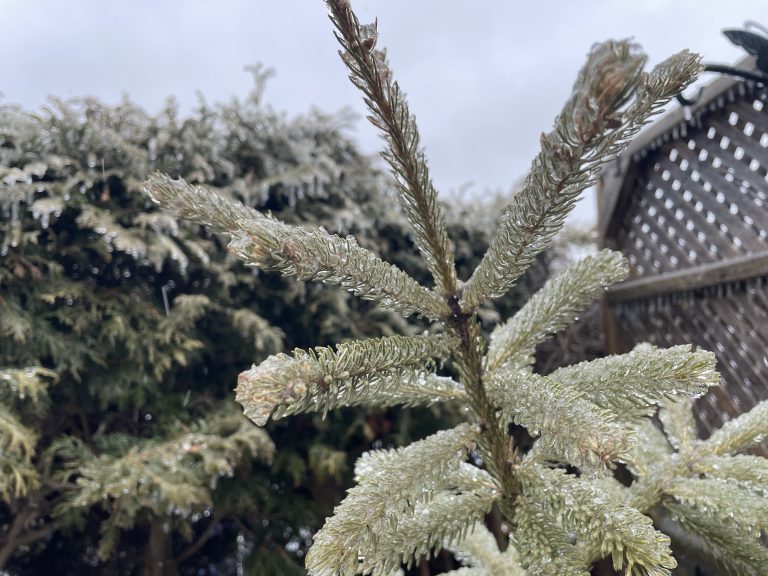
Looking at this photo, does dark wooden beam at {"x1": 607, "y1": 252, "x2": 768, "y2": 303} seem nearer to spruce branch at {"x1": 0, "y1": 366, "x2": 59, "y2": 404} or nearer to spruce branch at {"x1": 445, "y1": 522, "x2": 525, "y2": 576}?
spruce branch at {"x1": 445, "y1": 522, "x2": 525, "y2": 576}

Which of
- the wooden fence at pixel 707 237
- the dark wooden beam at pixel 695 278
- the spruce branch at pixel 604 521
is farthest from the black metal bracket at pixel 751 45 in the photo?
the spruce branch at pixel 604 521

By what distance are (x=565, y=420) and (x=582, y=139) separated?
195 mm

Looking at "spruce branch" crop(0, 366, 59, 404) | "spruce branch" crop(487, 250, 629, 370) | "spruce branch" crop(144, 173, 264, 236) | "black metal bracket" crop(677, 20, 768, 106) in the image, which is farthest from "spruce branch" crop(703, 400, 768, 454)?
"spruce branch" crop(0, 366, 59, 404)

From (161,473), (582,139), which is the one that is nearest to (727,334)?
(582,139)

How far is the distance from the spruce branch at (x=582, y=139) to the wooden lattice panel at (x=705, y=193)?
0.94 meters

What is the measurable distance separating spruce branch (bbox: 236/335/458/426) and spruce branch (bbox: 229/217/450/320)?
0.04 meters

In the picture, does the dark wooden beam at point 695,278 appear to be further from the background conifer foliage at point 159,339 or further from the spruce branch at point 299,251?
the spruce branch at point 299,251

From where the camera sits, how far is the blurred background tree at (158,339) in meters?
1.32

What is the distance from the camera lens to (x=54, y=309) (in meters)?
1.40

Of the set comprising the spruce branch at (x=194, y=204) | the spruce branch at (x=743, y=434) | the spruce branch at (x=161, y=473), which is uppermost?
the spruce branch at (x=161, y=473)

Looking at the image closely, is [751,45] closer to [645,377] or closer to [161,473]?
[645,377]

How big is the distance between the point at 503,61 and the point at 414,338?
1803 millimetres

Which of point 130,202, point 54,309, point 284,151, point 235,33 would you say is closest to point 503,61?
point 284,151

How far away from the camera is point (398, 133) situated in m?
0.41
